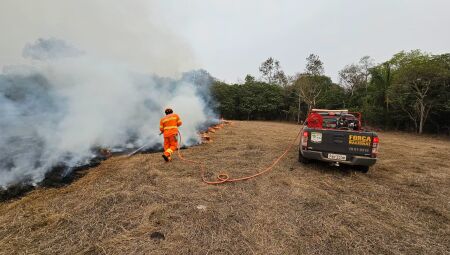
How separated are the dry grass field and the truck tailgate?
28.4 inches

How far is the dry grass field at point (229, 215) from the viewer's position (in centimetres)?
335

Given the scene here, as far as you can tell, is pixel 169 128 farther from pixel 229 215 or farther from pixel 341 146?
pixel 341 146

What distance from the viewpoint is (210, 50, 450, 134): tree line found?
21141 mm

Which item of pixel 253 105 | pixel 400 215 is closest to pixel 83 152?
pixel 400 215

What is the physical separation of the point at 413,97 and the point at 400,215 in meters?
22.9

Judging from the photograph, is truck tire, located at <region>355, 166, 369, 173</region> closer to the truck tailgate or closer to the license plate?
the truck tailgate

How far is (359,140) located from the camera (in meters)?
6.39

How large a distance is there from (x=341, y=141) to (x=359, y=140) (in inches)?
16.5

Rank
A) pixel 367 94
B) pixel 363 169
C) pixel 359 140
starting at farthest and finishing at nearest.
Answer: pixel 367 94 < pixel 363 169 < pixel 359 140

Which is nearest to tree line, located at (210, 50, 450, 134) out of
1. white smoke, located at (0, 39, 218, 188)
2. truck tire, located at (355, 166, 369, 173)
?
white smoke, located at (0, 39, 218, 188)

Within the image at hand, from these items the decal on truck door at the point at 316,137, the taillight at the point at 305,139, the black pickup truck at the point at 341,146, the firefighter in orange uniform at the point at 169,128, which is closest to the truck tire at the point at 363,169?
the black pickup truck at the point at 341,146

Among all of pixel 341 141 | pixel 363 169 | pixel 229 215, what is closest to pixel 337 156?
pixel 341 141

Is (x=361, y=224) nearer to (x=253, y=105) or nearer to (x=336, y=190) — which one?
(x=336, y=190)

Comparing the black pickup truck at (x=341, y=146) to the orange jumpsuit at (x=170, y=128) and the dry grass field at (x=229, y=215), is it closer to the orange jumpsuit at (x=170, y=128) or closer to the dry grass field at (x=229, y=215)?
the dry grass field at (x=229, y=215)
